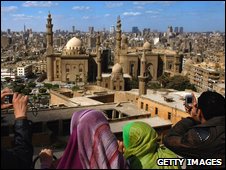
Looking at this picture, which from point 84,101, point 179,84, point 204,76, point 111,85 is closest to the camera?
point 84,101

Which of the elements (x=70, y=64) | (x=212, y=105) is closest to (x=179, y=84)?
(x=70, y=64)

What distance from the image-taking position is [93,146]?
1406 millimetres

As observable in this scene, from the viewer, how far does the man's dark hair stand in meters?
1.82

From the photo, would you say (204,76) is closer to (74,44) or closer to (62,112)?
(74,44)

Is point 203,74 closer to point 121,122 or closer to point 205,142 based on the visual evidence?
point 121,122

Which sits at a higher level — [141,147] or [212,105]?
[212,105]

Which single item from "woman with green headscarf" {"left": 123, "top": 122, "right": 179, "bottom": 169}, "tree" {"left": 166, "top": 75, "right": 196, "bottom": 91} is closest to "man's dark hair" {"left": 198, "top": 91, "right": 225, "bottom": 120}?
"woman with green headscarf" {"left": 123, "top": 122, "right": 179, "bottom": 169}

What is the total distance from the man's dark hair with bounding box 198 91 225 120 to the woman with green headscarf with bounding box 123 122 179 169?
12.8 inches

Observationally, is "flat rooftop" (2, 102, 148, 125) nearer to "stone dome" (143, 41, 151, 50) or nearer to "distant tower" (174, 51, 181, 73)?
"stone dome" (143, 41, 151, 50)

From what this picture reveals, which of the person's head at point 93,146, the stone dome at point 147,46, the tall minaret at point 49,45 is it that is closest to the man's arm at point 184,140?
the person's head at point 93,146

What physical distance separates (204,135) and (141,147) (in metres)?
0.34

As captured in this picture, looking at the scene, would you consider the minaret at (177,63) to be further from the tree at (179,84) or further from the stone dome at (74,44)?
the stone dome at (74,44)

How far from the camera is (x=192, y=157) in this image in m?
1.82

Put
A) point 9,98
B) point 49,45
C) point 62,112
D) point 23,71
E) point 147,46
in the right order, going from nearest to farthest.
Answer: point 9,98 < point 62,112 < point 49,45 < point 147,46 < point 23,71
